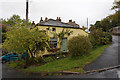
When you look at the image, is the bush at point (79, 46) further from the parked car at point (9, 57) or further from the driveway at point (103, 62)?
the parked car at point (9, 57)

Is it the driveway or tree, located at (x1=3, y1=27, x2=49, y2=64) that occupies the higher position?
tree, located at (x1=3, y1=27, x2=49, y2=64)

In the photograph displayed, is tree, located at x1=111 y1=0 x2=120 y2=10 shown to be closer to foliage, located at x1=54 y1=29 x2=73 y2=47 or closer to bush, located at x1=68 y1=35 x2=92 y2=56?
foliage, located at x1=54 y1=29 x2=73 y2=47

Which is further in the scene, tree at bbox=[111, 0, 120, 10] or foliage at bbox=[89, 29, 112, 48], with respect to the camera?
tree at bbox=[111, 0, 120, 10]

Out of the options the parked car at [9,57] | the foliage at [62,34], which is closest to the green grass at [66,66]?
the foliage at [62,34]

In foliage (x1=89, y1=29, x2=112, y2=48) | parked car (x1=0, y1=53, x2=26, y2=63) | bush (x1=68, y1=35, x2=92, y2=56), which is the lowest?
parked car (x1=0, y1=53, x2=26, y2=63)

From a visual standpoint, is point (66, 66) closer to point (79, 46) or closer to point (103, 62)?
point (79, 46)

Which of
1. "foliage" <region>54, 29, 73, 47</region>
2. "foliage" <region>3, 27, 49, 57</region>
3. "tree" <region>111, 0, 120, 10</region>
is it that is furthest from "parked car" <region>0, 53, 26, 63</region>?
"tree" <region>111, 0, 120, 10</region>

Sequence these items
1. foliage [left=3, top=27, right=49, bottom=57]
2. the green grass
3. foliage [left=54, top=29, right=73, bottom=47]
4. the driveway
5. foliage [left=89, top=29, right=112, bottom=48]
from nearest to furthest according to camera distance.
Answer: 1. the driveway
2. the green grass
3. foliage [left=3, top=27, right=49, bottom=57]
4. foliage [left=54, top=29, right=73, bottom=47]
5. foliage [left=89, top=29, right=112, bottom=48]

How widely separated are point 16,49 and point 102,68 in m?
7.07

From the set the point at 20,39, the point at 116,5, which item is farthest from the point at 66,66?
the point at 116,5

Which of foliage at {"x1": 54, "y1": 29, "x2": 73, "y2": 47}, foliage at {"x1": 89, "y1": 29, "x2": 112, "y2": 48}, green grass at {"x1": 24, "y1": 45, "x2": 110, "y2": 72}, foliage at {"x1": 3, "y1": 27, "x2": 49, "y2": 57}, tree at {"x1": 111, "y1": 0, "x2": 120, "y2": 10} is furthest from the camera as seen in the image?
tree at {"x1": 111, "y1": 0, "x2": 120, "y2": 10}

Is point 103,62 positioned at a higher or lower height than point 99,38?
lower

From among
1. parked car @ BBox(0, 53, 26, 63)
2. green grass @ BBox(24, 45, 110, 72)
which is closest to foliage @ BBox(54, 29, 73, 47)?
green grass @ BBox(24, 45, 110, 72)

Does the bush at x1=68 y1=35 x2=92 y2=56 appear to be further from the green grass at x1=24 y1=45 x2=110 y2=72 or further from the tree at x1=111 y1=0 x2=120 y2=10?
the tree at x1=111 y1=0 x2=120 y2=10
